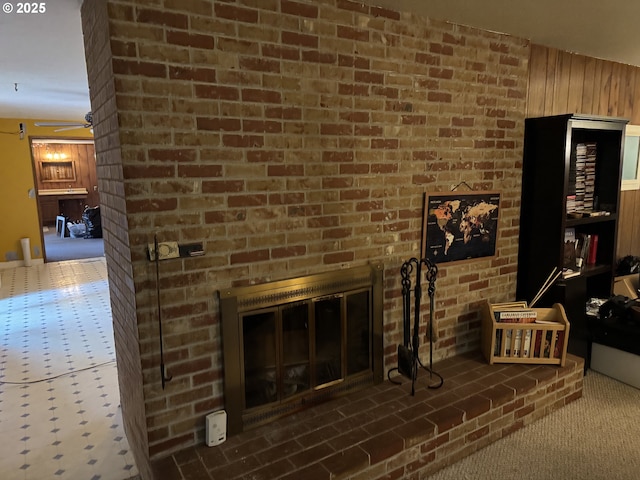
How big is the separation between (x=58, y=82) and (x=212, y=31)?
301 cm

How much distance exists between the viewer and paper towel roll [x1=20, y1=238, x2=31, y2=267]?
6.78 m

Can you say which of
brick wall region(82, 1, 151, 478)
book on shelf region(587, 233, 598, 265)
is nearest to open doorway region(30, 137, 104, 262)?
brick wall region(82, 1, 151, 478)

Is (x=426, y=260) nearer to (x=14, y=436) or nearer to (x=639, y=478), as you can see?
(x=639, y=478)

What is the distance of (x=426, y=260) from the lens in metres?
2.34

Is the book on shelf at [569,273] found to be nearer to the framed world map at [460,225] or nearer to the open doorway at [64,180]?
the framed world map at [460,225]

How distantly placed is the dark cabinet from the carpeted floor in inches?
282

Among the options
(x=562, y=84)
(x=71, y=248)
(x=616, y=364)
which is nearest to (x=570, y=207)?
(x=562, y=84)

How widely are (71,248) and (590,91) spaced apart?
339 inches

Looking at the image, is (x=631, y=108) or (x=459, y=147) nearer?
(x=459, y=147)

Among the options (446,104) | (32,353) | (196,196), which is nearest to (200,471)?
(196,196)

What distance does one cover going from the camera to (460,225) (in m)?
2.64

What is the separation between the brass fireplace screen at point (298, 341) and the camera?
78.0 inches

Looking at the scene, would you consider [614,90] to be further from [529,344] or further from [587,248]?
[529,344]

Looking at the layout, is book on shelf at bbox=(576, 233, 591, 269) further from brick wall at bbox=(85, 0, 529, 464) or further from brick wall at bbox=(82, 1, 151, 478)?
brick wall at bbox=(82, 1, 151, 478)
